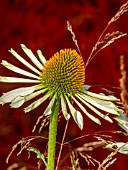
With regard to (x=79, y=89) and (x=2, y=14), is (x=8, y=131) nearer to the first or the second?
(x=2, y=14)

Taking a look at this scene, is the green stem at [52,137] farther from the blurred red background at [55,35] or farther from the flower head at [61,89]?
the blurred red background at [55,35]

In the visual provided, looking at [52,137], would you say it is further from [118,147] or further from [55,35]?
[55,35]

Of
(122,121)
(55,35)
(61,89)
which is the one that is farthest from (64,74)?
(55,35)

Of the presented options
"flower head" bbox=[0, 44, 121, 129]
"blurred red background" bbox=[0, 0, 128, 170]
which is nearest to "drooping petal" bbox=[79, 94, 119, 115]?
"flower head" bbox=[0, 44, 121, 129]

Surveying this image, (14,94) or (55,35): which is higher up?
(55,35)

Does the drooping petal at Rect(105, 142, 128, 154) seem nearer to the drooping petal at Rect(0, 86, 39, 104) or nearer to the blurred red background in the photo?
the drooping petal at Rect(0, 86, 39, 104)

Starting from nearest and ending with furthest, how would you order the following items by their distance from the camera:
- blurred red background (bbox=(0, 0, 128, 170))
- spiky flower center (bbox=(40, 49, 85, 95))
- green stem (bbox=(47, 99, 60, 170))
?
green stem (bbox=(47, 99, 60, 170)) → spiky flower center (bbox=(40, 49, 85, 95)) → blurred red background (bbox=(0, 0, 128, 170))

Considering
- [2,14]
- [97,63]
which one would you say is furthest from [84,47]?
[2,14]
